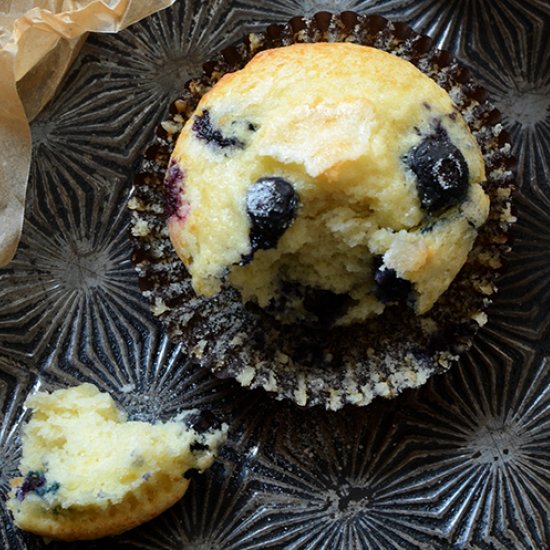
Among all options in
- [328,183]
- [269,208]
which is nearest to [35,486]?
[269,208]

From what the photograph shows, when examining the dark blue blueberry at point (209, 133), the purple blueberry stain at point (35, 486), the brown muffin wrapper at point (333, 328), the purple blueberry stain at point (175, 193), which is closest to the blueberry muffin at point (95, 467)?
A: the purple blueberry stain at point (35, 486)

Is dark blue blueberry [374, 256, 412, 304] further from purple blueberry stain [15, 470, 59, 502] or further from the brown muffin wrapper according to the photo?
purple blueberry stain [15, 470, 59, 502]

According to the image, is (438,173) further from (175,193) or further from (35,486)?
(35,486)

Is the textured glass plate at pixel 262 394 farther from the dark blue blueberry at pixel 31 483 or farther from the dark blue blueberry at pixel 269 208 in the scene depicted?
the dark blue blueberry at pixel 269 208

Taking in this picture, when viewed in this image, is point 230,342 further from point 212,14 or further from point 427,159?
point 212,14

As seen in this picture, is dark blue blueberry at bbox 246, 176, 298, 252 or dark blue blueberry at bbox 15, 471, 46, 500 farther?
dark blue blueberry at bbox 15, 471, 46, 500

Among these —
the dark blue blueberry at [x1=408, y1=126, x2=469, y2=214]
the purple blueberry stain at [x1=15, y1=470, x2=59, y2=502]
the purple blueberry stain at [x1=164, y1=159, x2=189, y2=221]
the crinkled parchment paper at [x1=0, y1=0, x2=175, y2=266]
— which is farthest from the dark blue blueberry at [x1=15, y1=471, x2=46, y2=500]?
the dark blue blueberry at [x1=408, y1=126, x2=469, y2=214]
